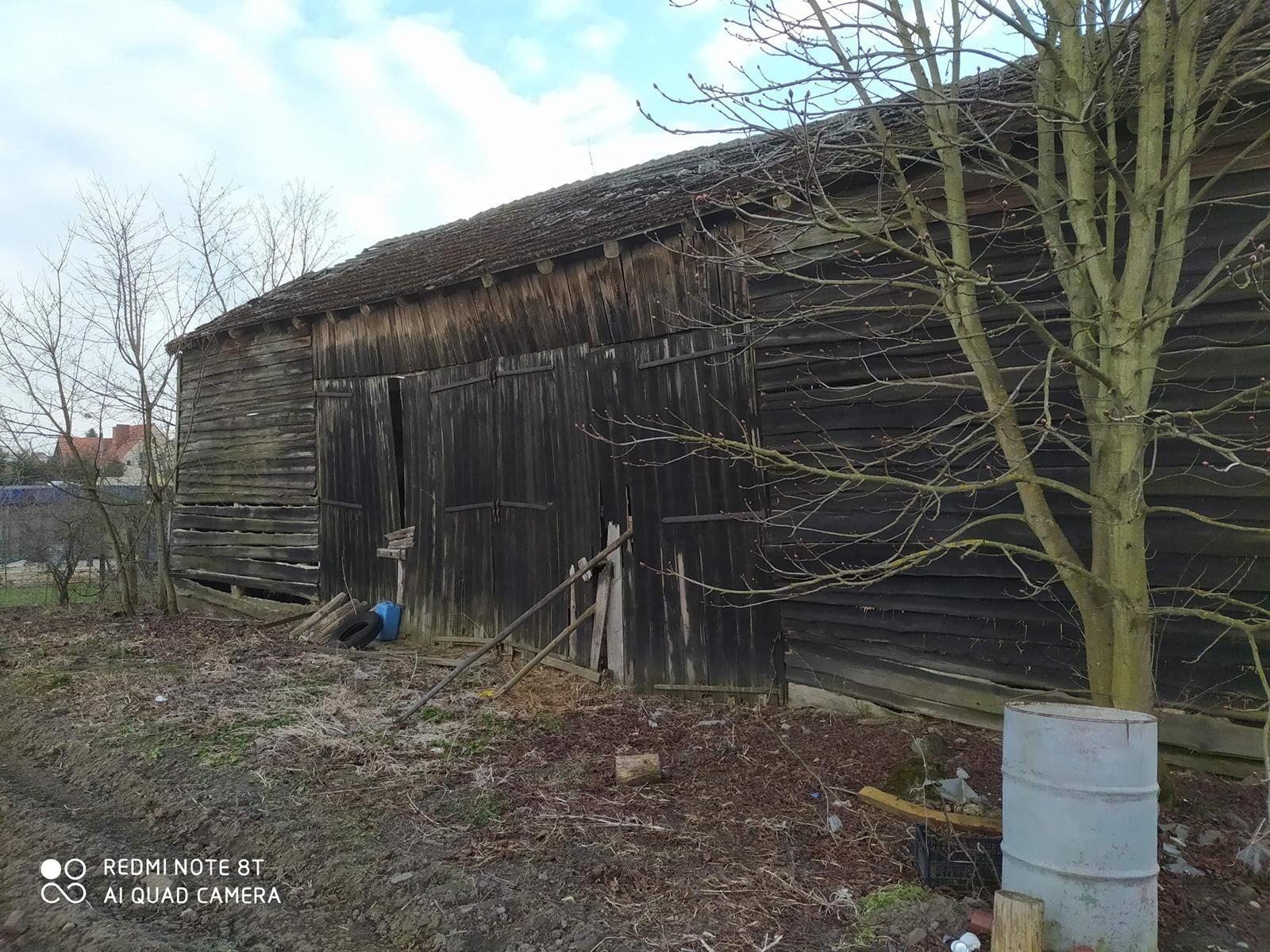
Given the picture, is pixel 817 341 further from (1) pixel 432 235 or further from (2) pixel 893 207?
(1) pixel 432 235

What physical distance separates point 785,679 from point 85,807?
4.47 meters

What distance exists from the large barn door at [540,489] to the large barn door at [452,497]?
201 millimetres

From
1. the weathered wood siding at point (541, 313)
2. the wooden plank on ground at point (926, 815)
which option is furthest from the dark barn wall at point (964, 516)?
the wooden plank on ground at point (926, 815)

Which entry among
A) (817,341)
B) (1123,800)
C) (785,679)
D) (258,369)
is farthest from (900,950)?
(258,369)

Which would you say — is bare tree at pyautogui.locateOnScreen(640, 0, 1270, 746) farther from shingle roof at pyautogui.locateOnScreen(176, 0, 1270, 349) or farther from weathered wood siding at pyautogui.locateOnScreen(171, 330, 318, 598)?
weathered wood siding at pyautogui.locateOnScreen(171, 330, 318, 598)

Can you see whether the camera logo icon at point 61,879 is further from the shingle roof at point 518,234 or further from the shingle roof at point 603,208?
the shingle roof at point 518,234

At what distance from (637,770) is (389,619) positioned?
18.1 feet

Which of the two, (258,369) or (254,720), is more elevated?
(258,369)

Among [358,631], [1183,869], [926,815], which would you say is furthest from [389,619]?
[1183,869]

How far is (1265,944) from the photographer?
303 centimetres

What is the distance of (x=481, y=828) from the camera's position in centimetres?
425

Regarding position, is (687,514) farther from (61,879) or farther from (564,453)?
(61,879)

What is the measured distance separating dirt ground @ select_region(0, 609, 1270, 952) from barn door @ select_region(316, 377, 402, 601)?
3146mm

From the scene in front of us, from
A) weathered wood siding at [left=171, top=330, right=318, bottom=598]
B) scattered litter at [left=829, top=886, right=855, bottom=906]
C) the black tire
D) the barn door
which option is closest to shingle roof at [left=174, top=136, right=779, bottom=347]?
weathered wood siding at [left=171, top=330, right=318, bottom=598]
